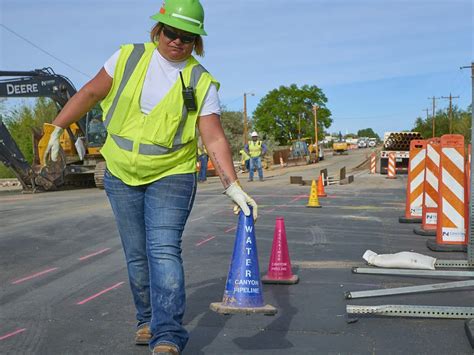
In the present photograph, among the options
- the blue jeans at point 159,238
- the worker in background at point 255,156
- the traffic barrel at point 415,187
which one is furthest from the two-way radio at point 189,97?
the worker in background at point 255,156

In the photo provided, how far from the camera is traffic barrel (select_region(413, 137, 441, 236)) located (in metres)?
9.21

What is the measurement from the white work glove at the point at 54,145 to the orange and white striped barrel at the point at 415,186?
7.80 metres

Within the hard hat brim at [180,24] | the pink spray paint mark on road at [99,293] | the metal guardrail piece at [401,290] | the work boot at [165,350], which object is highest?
the hard hat brim at [180,24]

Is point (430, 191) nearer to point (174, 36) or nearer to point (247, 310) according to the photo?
point (247, 310)

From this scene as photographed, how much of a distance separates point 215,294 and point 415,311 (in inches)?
68.3

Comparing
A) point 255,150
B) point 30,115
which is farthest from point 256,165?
point 30,115

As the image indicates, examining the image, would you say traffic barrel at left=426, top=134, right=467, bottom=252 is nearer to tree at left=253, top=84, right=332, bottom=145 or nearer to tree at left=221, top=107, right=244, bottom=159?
tree at left=221, top=107, right=244, bottom=159

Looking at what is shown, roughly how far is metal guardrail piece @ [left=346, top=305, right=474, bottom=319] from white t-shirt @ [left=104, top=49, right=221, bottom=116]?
2.03m

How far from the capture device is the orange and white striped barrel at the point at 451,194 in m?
7.86

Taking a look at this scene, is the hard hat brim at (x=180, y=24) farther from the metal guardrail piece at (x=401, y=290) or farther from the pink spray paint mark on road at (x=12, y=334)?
the metal guardrail piece at (x=401, y=290)

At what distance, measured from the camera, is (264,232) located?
365 inches

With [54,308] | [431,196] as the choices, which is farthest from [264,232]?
[54,308]

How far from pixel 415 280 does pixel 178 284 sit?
3.33 meters

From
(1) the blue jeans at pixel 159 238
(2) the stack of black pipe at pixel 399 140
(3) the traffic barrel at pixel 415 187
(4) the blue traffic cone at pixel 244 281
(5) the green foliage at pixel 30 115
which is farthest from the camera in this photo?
(5) the green foliage at pixel 30 115
